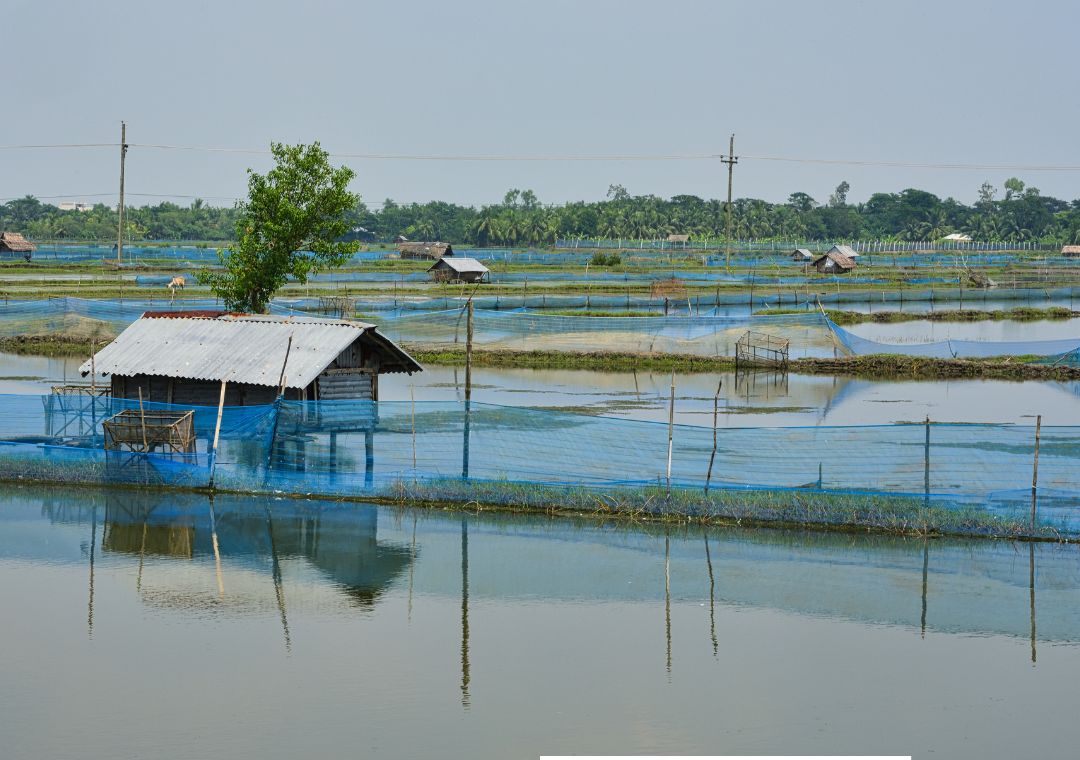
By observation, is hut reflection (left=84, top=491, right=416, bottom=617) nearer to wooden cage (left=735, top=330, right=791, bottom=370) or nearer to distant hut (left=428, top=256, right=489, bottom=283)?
wooden cage (left=735, top=330, right=791, bottom=370)

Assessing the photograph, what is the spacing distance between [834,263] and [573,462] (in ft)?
219

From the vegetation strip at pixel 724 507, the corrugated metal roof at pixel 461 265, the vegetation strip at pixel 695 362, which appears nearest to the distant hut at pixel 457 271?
the corrugated metal roof at pixel 461 265

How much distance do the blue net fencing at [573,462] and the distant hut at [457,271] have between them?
50.6m

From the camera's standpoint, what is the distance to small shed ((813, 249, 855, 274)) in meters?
85.5

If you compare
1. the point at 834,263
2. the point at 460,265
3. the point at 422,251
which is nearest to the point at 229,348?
the point at 460,265

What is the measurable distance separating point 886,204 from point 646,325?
541ft

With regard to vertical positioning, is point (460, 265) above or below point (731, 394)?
above

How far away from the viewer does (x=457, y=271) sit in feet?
244

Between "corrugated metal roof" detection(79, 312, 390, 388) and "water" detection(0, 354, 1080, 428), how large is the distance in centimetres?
676

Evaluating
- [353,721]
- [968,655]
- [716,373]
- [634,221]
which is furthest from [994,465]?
[634,221]

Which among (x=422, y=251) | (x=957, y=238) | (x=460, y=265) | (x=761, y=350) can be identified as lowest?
(x=761, y=350)

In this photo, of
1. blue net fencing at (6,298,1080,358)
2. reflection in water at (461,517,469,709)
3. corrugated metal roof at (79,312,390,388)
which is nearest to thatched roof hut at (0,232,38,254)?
blue net fencing at (6,298,1080,358)

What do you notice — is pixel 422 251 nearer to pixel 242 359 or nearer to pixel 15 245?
pixel 15 245

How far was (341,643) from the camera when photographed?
Result: 1581cm
